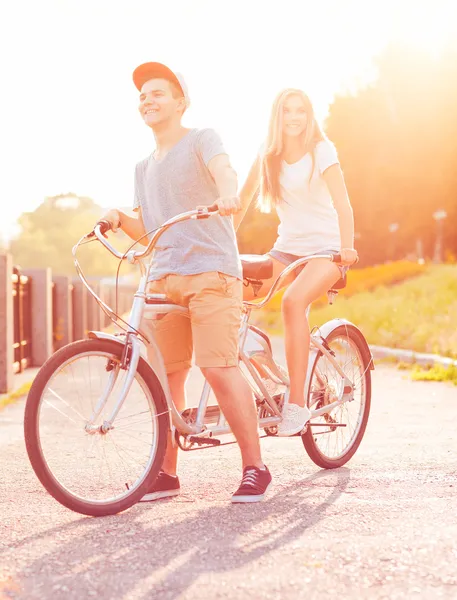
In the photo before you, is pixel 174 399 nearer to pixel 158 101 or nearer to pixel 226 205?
pixel 226 205

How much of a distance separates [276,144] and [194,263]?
112 centimetres

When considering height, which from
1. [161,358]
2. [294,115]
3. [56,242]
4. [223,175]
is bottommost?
[161,358]

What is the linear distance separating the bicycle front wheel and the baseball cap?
1.18m

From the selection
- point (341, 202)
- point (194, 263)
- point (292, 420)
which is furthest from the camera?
point (341, 202)

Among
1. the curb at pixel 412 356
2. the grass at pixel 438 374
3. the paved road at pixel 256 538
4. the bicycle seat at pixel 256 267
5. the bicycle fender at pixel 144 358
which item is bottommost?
the paved road at pixel 256 538

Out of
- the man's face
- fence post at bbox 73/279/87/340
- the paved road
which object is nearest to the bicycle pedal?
the paved road

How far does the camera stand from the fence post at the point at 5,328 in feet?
32.4

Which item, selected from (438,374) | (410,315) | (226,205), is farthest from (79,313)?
(226,205)

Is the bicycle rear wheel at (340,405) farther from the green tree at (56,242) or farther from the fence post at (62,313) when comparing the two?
the green tree at (56,242)

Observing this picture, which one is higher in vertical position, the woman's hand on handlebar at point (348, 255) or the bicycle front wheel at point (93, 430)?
the woman's hand on handlebar at point (348, 255)

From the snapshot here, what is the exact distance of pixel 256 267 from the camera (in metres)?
5.11

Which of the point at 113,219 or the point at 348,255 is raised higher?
the point at 113,219

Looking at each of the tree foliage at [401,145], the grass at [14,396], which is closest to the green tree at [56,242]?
the tree foliage at [401,145]

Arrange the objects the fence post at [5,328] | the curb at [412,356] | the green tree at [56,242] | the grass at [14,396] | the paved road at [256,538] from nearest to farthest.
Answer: the paved road at [256,538], the grass at [14,396], the fence post at [5,328], the curb at [412,356], the green tree at [56,242]
